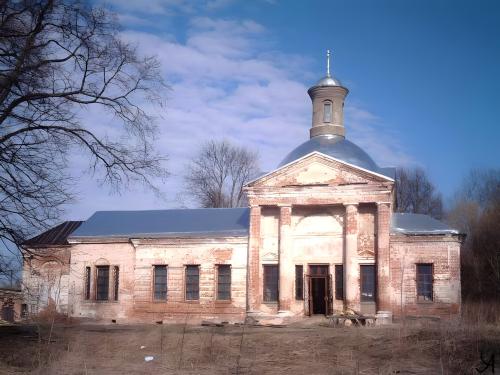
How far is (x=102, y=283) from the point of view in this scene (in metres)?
30.2

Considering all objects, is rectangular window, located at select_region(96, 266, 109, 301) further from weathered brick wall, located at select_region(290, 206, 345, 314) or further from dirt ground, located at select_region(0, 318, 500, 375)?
dirt ground, located at select_region(0, 318, 500, 375)

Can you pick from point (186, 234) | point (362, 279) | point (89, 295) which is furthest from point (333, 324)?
point (89, 295)

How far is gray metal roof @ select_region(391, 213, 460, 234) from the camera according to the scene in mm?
26250

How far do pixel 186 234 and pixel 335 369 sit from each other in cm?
1699

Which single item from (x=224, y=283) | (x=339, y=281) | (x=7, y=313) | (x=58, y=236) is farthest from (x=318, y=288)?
(x=7, y=313)

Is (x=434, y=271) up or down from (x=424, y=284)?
up

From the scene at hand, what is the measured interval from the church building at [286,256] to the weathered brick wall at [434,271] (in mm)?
43

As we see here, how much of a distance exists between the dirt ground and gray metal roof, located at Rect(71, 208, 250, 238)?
11490 mm

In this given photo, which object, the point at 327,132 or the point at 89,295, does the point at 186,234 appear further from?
the point at 327,132

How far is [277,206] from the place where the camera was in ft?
89.2

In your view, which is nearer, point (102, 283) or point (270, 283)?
point (270, 283)

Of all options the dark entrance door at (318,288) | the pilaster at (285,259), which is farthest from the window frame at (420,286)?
the pilaster at (285,259)

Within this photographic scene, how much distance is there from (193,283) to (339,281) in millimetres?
6979

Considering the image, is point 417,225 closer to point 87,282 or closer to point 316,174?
point 316,174
